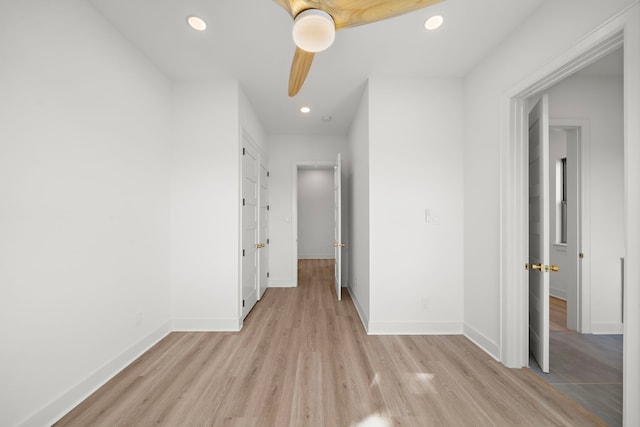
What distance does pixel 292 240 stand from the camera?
4641mm

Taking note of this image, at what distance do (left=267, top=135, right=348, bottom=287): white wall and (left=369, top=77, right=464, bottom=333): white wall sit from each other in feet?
6.77

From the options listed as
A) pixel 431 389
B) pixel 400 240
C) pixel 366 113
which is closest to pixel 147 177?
pixel 366 113

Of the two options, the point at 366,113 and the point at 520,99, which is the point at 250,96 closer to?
the point at 366,113

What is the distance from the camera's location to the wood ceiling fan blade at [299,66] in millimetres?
1410

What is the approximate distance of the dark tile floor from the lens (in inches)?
65.0

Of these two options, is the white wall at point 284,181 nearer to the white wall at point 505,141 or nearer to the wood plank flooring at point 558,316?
the white wall at point 505,141

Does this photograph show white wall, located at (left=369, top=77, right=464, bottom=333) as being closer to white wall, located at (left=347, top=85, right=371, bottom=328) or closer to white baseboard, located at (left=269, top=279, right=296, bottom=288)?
white wall, located at (left=347, top=85, right=371, bottom=328)

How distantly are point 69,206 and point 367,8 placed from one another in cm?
215

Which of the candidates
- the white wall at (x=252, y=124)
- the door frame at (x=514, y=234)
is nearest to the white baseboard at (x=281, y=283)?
the white wall at (x=252, y=124)

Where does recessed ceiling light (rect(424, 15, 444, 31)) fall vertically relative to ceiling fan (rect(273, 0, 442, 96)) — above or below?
above

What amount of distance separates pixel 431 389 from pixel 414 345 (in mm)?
671

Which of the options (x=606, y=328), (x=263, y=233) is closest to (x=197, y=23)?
(x=263, y=233)

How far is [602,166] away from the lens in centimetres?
277

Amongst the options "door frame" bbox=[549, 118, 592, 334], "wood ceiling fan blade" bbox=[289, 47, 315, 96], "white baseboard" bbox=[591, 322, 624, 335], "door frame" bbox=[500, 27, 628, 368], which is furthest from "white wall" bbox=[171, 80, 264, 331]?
"white baseboard" bbox=[591, 322, 624, 335]
